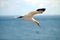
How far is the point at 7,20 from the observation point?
3148mm

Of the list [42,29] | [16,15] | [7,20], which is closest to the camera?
[16,15]

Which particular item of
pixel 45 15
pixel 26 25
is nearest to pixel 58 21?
pixel 26 25

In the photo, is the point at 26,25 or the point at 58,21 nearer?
the point at 26,25

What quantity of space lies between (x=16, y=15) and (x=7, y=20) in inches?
16.9

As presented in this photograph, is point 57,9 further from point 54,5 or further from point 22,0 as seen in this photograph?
point 22,0

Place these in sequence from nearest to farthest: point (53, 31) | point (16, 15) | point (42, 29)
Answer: point (16, 15)
point (42, 29)
point (53, 31)

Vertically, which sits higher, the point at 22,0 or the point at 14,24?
the point at 22,0

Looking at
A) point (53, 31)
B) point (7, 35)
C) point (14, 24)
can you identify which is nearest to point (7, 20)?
point (14, 24)

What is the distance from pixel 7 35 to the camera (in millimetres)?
3426

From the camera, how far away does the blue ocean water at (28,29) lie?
305cm

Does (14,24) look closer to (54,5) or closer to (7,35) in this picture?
(7,35)

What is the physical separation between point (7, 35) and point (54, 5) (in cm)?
96

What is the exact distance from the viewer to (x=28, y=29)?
3277mm

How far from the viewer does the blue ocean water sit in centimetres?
305
